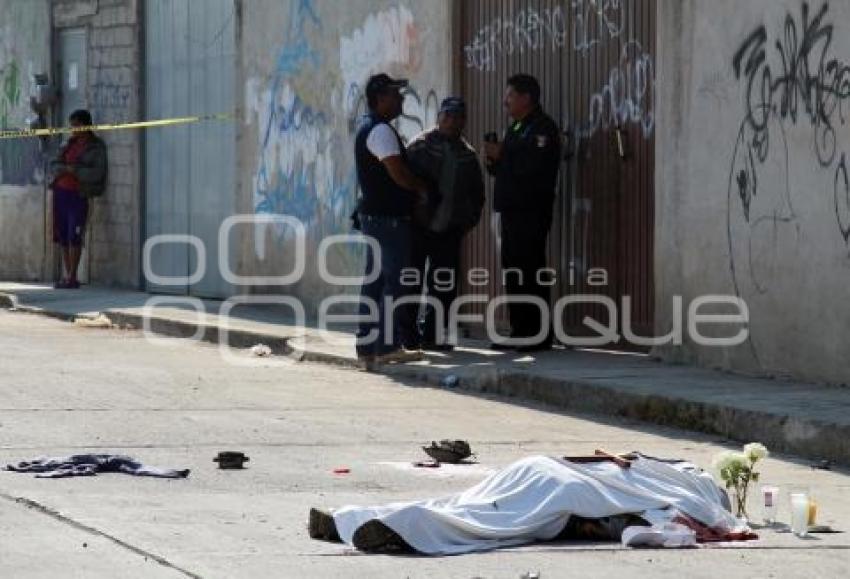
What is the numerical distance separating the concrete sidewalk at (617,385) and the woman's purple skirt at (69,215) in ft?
16.2

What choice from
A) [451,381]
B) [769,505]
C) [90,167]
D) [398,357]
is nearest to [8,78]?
[90,167]

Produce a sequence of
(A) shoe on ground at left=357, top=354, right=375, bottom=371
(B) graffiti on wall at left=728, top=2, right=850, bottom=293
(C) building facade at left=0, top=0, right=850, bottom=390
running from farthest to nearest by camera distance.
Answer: (A) shoe on ground at left=357, top=354, right=375, bottom=371 < (C) building facade at left=0, top=0, right=850, bottom=390 < (B) graffiti on wall at left=728, top=2, right=850, bottom=293

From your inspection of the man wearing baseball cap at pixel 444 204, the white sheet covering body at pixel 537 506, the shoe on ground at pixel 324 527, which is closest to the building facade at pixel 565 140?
the man wearing baseball cap at pixel 444 204

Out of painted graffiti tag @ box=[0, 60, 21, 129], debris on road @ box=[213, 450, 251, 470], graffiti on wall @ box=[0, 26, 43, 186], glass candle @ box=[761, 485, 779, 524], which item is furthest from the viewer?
painted graffiti tag @ box=[0, 60, 21, 129]

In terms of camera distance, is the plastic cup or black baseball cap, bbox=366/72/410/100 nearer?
the plastic cup

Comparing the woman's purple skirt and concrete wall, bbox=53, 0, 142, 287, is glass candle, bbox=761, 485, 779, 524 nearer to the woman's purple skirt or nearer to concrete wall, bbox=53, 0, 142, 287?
concrete wall, bbox=53, 0, 142, 287

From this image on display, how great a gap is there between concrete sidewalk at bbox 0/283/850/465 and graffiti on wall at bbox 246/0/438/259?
1.24 m

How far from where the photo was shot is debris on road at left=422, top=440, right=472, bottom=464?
11.0 m

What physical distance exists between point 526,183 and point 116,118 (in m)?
10.0

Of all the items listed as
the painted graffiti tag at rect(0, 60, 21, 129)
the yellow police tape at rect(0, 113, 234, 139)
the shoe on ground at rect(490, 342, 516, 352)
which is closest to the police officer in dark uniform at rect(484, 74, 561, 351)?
the shoe on ground at rect(490, 342, 516, 352)

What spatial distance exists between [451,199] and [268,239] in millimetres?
5374

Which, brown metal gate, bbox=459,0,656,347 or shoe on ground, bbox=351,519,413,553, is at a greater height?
brown metal gate, bbox=459,0,656,347

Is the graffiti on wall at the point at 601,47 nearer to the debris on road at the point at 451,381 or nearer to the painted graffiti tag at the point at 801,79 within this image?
the painted graffiti tag at the point at 801,79

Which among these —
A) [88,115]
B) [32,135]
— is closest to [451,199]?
[88,115]
